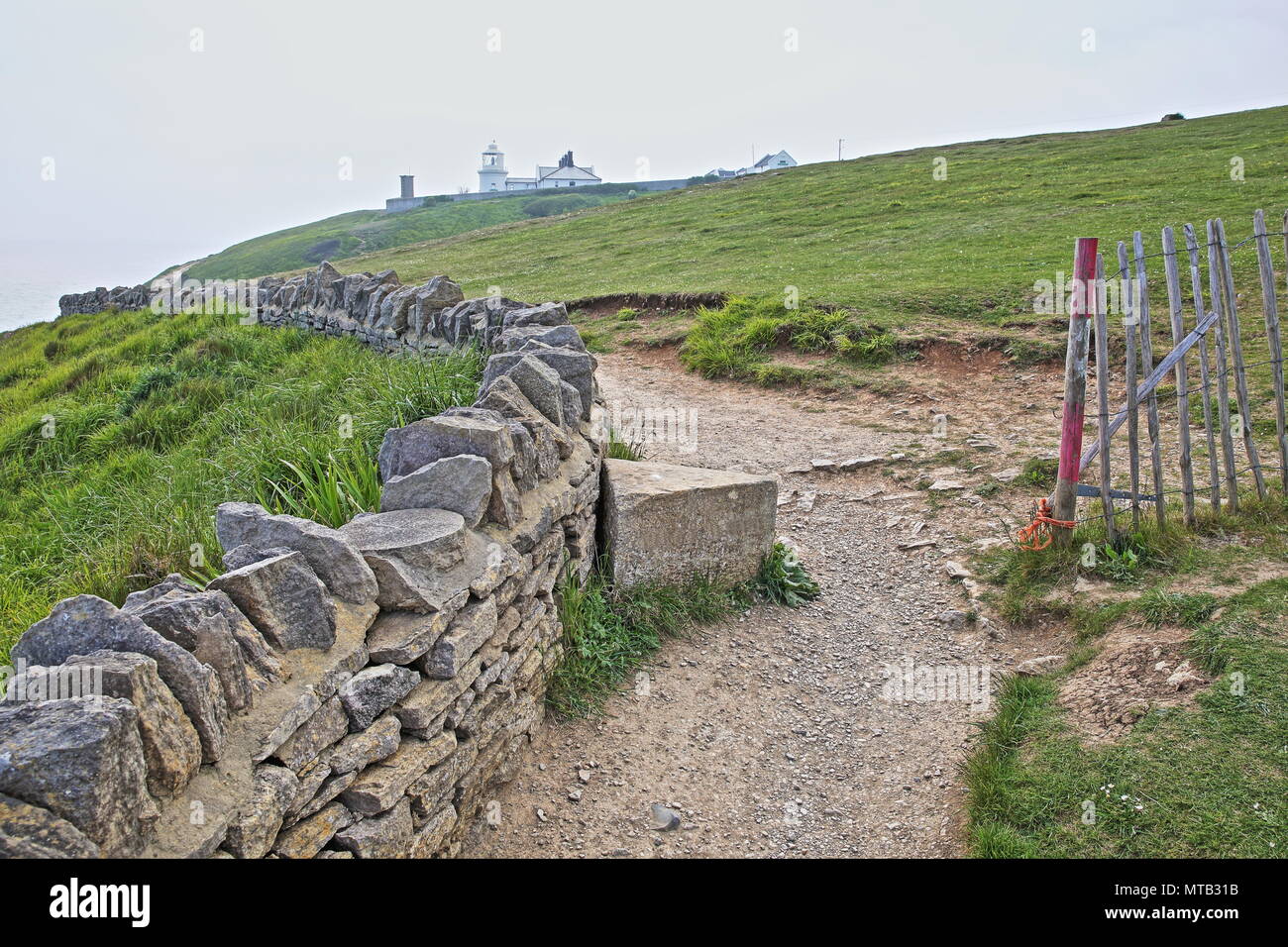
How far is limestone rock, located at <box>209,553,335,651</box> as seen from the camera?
2730 mm

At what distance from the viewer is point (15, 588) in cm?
519

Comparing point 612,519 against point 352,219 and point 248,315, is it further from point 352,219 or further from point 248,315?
point 352,219

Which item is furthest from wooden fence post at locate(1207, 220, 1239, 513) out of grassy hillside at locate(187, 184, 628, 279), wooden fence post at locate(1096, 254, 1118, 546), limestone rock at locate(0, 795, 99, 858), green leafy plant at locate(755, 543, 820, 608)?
grassy hillside at locate(187, 184, 628, 279)

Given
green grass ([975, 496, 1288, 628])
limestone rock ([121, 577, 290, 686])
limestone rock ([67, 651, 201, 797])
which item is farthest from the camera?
green grass ([975, 496, 1288, 628])

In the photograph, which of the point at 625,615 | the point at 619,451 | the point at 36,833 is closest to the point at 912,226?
the point at 619,451

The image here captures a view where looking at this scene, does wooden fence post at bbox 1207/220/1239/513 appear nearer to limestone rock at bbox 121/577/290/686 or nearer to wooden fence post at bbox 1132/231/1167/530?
wooden fence post at bbox 1132/231/1167/530

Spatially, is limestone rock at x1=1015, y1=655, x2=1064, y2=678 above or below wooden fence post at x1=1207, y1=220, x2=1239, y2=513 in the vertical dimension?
below

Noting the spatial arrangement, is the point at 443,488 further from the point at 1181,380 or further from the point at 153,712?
the point at 1181,380

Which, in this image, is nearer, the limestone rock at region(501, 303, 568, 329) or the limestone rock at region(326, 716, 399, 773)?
the limestone rock at region(326, 716, 399, 773)

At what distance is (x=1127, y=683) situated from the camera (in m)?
4.40

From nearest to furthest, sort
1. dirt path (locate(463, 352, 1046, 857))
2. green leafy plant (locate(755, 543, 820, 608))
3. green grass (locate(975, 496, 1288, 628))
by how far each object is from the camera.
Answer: dirt path (locate(463, 352, 1046, 857)) → green grass (locate(975, 496, 1288, 628)) → green leafy plant (locate(755, 543, 820, 608))

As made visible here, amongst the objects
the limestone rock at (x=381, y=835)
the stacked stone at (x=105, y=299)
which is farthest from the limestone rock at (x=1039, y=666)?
the stacked stone at (x=105, y=299)

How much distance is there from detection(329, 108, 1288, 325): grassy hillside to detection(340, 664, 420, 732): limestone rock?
989cm

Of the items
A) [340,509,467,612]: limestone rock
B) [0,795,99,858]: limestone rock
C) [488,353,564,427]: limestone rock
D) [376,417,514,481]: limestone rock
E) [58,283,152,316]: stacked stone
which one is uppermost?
[58,283,152,316]: stacked stone
